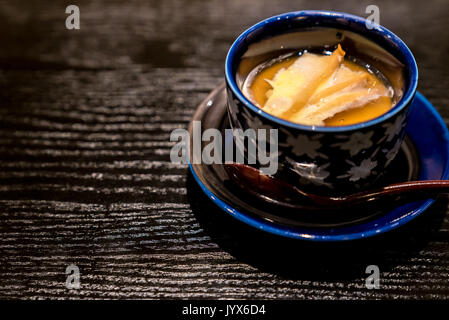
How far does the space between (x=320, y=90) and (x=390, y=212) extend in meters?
0.25

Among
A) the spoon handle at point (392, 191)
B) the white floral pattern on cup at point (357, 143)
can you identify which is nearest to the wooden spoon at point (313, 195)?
the spoon handle at point (392, 191)

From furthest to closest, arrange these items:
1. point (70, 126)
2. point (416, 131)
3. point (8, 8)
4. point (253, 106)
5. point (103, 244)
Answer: point (8, 8) < point (70, 126) < point (416, 131) < point (103, 244) < point (253, 106)

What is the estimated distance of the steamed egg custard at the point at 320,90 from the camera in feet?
2.62

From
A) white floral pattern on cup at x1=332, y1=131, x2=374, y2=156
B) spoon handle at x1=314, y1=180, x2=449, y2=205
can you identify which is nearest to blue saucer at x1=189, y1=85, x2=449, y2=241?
spoon handle at x1=314, y1=180, x2=449, y2=205

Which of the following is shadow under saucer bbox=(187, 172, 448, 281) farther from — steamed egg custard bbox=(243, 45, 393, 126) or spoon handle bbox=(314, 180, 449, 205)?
steamed egg custard bbox=(243, 45, 393, 126)

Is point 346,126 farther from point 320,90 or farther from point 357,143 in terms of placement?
point 320,90

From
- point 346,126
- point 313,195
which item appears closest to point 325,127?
point 346,126

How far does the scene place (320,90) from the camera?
84 cm

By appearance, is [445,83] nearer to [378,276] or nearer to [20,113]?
[378,276]

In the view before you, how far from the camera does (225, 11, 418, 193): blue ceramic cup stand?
26.9 inches

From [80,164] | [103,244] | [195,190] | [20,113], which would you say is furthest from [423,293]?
[20,113]

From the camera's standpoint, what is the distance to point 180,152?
101 cm
